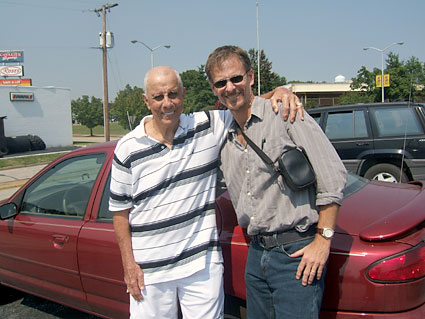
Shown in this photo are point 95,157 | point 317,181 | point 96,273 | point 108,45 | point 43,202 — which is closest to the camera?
point 317,181

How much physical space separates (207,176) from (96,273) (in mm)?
1274

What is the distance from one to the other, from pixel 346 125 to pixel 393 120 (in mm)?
813

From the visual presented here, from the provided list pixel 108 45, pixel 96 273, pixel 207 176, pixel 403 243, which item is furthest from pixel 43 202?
pixel 108 45

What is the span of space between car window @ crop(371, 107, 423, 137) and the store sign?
23.2 m

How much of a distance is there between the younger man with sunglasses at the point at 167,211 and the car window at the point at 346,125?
18.7 feet

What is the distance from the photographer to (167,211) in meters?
2.00

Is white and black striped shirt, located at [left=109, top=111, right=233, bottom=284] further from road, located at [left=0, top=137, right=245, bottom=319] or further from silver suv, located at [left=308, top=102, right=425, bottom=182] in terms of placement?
silver suv, located at [left=308, top=102, right=425, bottom=182]

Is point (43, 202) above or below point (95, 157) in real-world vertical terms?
below

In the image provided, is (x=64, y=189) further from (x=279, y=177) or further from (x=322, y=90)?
(x=322, y=90)

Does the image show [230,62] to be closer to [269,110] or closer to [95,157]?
[269,110]

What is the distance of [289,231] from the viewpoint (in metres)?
1.77

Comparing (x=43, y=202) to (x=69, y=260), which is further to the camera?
(x=43, y=202)

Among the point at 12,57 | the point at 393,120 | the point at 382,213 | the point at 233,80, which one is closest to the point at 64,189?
the point at 233,80

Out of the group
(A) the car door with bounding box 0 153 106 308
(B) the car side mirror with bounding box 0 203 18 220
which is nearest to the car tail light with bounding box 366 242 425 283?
(A) the car door with bounding box 0 153 106 308
